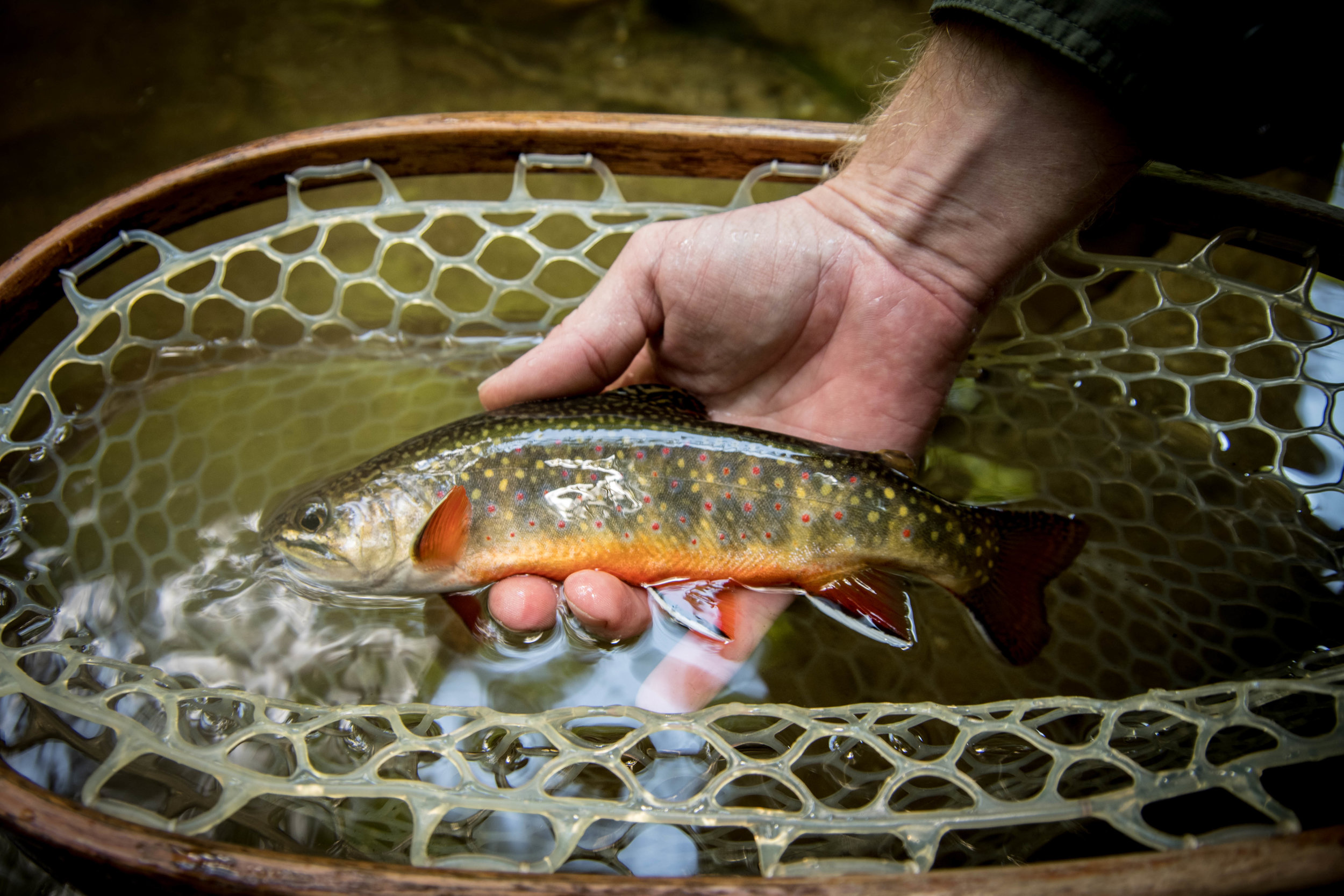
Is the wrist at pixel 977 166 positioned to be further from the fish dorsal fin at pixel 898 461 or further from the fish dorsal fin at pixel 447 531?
the fish dorsal fin at pixel 447 531

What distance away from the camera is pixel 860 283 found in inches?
80.4

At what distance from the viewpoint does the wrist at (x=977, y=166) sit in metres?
1.71

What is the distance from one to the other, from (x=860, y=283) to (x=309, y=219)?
63.1 inches

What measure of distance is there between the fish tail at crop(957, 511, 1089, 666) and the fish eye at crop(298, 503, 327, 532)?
1552 millimetres

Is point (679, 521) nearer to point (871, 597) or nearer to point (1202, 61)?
point (871, 597)

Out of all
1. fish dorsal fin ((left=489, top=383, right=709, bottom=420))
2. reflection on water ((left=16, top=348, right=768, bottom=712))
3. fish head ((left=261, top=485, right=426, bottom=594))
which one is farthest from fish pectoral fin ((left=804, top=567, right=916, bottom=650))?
fish head ((left=261, top=485, right=426, bottom=594))

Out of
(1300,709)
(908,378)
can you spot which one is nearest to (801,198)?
(908,378)

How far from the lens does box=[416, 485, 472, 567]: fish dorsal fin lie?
171 cm

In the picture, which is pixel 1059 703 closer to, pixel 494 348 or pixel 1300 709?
pixel 1300 709

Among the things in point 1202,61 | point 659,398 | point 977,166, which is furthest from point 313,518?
point 1202,61

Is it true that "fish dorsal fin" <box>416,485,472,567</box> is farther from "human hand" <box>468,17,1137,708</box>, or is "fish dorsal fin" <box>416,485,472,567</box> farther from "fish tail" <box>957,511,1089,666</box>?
"fish tail" <box>957,511,1089,666</box>

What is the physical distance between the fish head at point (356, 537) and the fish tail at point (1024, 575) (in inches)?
53.0

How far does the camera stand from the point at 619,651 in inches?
75.6

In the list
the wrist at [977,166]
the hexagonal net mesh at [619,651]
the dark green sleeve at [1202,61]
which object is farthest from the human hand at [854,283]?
the hexagonal net mesh at [619,651]
